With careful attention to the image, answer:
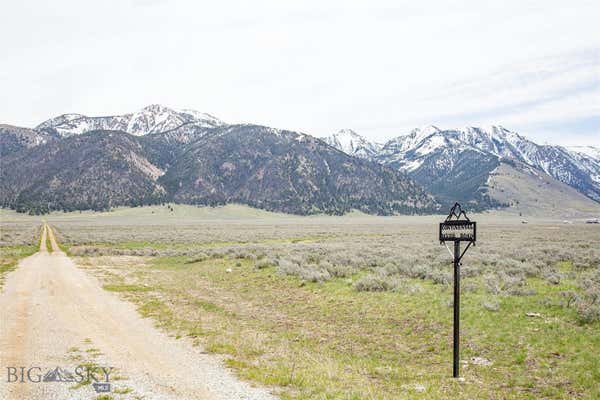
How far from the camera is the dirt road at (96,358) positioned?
8.73 metres

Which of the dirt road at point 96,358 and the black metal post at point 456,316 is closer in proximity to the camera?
the dirt road at point 96,358

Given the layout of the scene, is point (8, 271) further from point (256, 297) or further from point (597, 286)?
point (597, 286)

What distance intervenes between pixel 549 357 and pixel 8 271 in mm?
34195

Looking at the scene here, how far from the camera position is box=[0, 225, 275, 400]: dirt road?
344 inches

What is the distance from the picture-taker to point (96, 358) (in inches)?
430

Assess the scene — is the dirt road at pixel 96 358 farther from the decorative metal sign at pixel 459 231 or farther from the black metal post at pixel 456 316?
the decorative metal sign at pixel 459 231

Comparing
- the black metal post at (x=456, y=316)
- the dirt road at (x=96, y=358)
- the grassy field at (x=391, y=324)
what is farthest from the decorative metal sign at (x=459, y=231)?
the dirt road at (x=96, y=358)

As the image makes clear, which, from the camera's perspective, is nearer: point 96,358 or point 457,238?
point 457,238

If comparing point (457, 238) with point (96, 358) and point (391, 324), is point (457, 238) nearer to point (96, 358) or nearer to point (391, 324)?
point (391, 324)

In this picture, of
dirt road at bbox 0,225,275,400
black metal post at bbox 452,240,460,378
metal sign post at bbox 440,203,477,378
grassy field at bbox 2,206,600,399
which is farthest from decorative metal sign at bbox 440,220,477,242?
dirt road at bbox 0,225,275,400

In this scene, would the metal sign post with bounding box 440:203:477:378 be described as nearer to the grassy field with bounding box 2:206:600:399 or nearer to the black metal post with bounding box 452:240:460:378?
the black metal post with bounding box 452:240:460:378

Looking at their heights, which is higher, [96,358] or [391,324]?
[96,358]

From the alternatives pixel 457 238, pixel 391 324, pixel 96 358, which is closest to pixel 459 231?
pixel 457 238

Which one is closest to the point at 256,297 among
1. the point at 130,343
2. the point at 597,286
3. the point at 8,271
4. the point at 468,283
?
the point at 130,343
